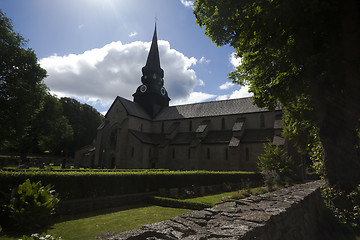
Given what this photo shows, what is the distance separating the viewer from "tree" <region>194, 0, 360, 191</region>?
6.82 m

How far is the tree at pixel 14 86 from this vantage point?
829 inches

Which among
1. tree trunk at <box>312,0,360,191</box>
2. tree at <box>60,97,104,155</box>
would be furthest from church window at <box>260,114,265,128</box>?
tree at <box>60,97,104,155</box>

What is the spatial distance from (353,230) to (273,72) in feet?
24.3

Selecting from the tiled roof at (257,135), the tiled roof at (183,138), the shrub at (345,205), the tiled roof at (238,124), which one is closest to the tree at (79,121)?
the tiled roof at (183,138)

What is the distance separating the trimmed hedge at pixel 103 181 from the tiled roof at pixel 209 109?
17.7m

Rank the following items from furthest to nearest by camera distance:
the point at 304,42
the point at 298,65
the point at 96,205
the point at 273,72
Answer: the point at 96,205 < the point at 273,72 < the point at 298,65 < the point at 304,42

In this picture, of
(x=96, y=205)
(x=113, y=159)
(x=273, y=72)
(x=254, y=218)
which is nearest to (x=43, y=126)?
(x=113, y=159)

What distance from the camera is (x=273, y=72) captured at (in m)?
10.5

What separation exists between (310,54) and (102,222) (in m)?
11.4

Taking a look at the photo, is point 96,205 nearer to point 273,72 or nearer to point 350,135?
point 273,72

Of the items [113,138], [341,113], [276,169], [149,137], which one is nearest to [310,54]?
[341,113]

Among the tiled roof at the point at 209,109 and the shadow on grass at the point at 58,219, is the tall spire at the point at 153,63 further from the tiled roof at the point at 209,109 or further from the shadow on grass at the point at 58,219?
the shadow on grass at the point at 58,219

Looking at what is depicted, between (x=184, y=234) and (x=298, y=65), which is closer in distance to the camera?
(x=184, y=234)

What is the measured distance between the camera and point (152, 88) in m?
42.4
